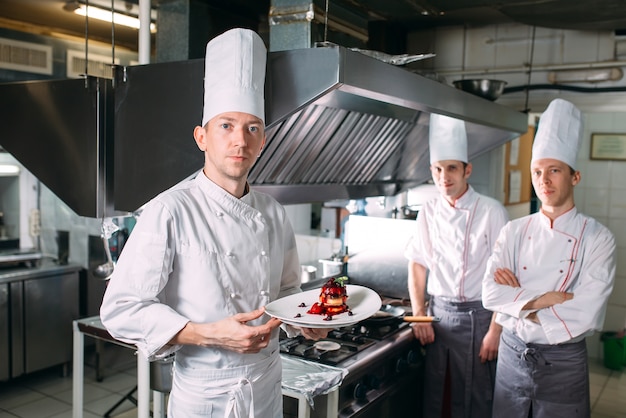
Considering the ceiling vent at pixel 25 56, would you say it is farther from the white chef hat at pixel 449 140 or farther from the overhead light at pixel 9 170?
the white chef hat at pixel 449 140

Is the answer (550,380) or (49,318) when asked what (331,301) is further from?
(49,318)

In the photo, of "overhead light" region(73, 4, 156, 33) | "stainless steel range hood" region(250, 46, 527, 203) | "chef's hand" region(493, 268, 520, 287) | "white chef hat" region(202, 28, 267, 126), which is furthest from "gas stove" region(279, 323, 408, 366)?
"overhead light" region(73, 4, 156, 33)

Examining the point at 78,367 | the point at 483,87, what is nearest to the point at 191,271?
the point at 78,367

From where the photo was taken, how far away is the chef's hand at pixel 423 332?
118 inches

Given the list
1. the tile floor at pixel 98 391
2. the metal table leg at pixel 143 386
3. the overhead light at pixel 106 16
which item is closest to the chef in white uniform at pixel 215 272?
the metal table leg at pixel 143 386

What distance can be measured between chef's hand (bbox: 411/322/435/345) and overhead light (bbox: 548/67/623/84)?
3.26 m

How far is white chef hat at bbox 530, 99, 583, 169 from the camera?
2535mm

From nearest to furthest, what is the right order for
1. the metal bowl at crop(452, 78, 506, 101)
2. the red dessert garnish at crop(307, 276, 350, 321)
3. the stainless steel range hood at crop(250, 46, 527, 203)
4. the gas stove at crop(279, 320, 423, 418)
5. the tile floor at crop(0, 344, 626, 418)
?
1. the red dessert garnish at crop(307, 276, 350, 321)
2. the stainless steel range hood at crop(250, 46, 527, 203)
3. the gas stove at crop(279, 320, 423, 418)
4. the metal bowl at crop(452, 78, 506, 101)
5. the tile floor at crop(0, 344, 626, 418)

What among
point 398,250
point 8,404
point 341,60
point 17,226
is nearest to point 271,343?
point 341,60

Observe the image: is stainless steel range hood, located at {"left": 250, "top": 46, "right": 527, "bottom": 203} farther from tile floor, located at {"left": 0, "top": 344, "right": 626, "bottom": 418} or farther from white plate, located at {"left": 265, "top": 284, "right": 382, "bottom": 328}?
tile floor, located at {"left": 0, "top": 344, "right": 626, "bottom": 418}

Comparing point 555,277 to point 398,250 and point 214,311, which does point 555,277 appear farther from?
point 214,311

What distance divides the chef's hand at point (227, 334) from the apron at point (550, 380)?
151 centimetres

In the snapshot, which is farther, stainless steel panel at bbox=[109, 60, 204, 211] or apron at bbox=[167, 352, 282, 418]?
stainless steel panel at bbox=[109, 60, 204, 211]

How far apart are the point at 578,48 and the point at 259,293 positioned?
4.52 m
